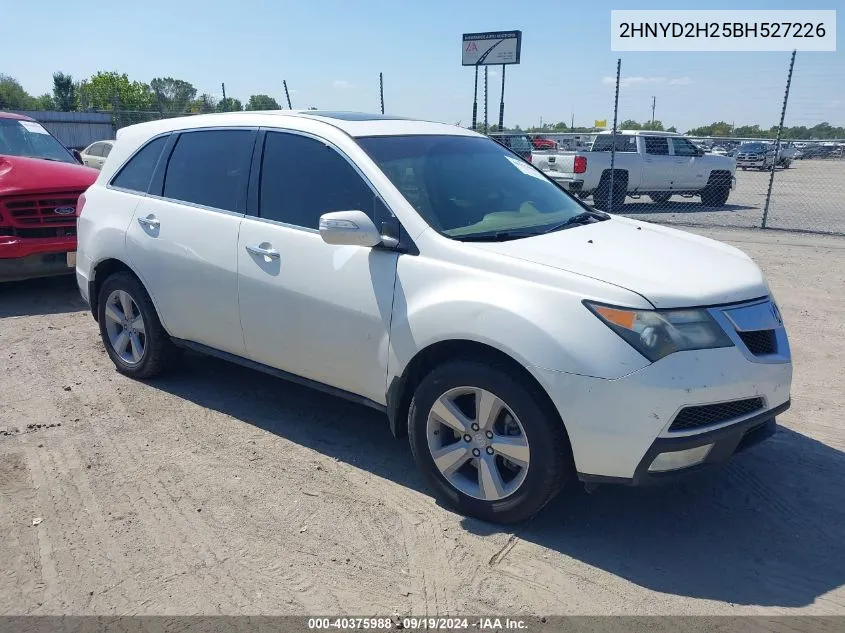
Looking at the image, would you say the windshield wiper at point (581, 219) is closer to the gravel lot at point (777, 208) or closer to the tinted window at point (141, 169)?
the tinted window at point (141, 169)

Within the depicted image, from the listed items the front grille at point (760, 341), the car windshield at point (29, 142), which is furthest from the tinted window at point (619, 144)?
the front grille at point (760, 341)

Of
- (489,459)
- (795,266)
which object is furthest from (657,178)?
(489,459)

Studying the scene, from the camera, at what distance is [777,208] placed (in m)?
17.4

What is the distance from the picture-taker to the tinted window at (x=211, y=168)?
14.6ft

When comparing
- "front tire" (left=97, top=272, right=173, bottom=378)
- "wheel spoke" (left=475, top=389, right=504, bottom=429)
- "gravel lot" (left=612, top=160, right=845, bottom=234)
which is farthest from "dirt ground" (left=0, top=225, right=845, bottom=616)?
"gravel lot" (left=612, top=160, right=845, bottom=234)

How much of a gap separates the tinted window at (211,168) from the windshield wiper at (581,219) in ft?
6.14

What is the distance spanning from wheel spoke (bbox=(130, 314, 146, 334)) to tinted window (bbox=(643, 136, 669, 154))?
1403 cm

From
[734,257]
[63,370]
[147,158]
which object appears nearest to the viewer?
[734,257]

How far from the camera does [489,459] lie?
3361 mm

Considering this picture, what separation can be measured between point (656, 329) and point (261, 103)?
20.6 m

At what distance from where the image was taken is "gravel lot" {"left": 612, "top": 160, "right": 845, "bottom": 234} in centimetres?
1417

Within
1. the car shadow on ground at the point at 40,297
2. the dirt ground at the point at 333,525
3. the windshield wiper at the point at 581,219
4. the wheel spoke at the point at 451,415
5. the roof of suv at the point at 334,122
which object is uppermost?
the roof of suv at the point at 334,122

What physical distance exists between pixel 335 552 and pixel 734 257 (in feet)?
8.30

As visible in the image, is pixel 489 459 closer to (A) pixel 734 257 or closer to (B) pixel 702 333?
(B) pixel 702 333
